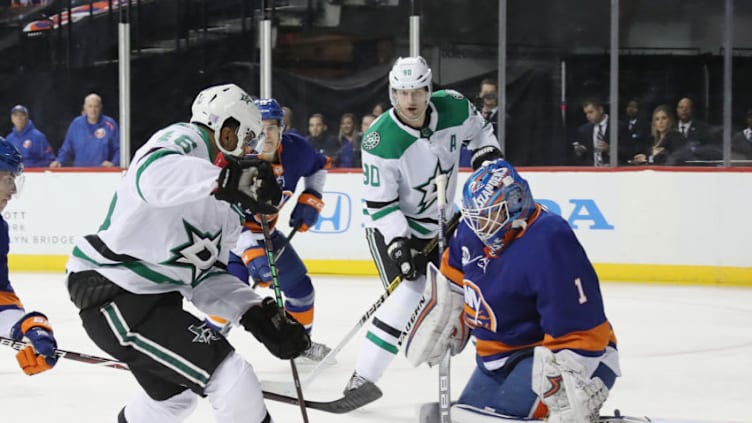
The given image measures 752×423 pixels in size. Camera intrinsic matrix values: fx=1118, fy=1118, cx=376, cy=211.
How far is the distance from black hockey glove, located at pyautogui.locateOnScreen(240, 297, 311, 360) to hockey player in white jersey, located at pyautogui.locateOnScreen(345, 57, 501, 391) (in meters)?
1.01

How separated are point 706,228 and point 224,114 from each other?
15.7 feet

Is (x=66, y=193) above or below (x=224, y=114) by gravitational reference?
below

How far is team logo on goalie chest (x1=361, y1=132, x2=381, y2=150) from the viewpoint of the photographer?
3641 mm

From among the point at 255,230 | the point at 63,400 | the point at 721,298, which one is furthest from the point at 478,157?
the point at 721,298

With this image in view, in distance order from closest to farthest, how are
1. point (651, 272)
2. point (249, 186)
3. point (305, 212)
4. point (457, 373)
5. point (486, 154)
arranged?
point (249, 186) → point (486, 154) → point (457, 373) → point (305, 212) → point (651, 272)

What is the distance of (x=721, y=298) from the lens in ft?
19.5

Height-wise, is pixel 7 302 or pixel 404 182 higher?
pixel 404 182

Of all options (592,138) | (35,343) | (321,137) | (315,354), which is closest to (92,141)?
(321,137)

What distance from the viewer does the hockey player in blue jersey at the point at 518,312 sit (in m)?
2.31

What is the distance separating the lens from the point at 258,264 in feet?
13.9

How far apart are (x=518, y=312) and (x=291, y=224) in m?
2.00

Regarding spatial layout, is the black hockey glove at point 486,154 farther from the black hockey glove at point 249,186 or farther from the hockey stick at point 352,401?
the black hockey glove at point 249,186

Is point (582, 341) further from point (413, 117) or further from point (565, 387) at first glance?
point (413, 117)

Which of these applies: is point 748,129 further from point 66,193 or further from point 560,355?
point 560,355
